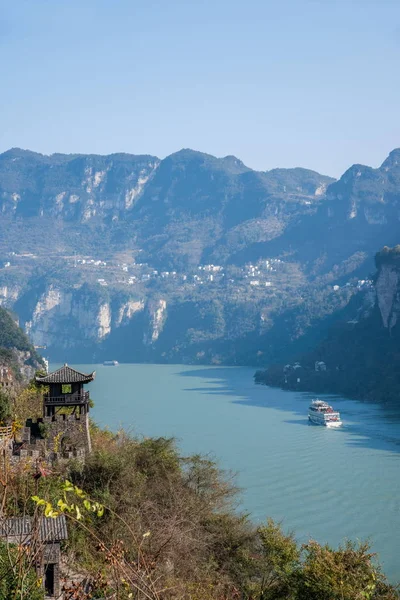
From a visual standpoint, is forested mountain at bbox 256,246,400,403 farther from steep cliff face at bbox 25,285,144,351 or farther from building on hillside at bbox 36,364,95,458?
steep cliff face at bbox 25,285,144,351

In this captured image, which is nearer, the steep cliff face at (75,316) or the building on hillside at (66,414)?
the building on hillside at (66,414)

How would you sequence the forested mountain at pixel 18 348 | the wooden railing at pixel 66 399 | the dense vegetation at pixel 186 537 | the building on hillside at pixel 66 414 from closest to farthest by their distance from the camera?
the dense vegetation at pixel 186 537 → the building on hillside at pixel 66 414 → the wooden railing at pixel 66 399 → the forested mountain at pixel 18 348

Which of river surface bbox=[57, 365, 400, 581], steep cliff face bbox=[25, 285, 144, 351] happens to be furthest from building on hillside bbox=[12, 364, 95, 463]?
steep cliff face bbox=[25, 285, 144, 351]

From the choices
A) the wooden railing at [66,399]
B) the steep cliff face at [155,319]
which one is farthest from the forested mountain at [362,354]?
the steep cliff face at [155,319]

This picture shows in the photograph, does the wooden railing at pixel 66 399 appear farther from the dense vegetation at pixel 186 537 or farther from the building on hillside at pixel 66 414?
the dense vegetation at pixel 186 537

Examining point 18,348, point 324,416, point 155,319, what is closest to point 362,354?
point 324,416

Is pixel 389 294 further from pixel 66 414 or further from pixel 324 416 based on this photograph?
pixel 66 414

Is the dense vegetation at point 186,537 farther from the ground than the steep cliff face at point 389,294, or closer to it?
closer to it

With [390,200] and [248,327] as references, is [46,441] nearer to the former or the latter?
[248,327]

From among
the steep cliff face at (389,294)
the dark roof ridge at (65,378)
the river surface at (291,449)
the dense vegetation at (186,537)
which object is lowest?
the river surface at (291,449)
